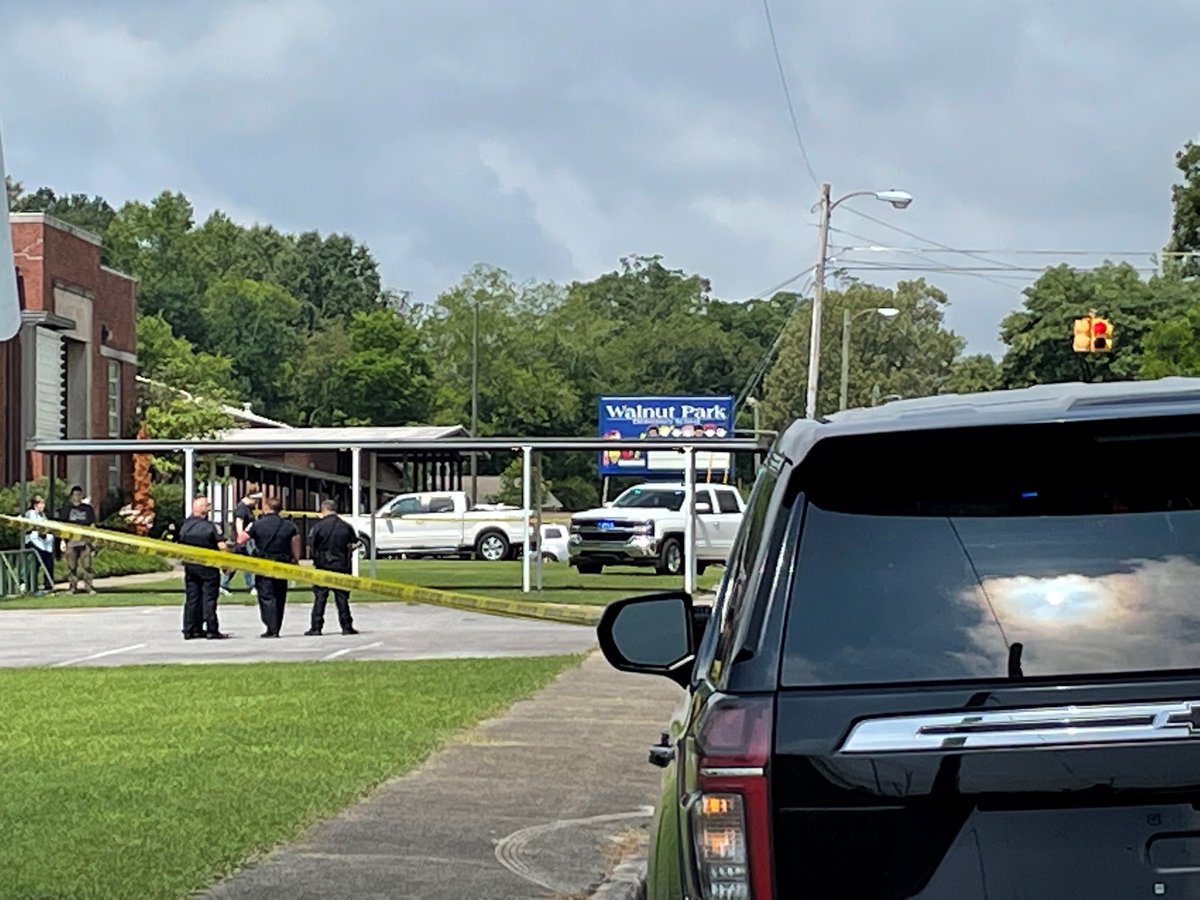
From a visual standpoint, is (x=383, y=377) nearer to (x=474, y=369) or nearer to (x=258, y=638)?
(x=474, y=369)

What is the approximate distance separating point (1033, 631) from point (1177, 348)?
55.8m

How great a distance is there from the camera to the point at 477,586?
120ft

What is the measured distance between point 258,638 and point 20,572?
1232 centimetres

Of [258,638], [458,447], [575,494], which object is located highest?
[458,447]

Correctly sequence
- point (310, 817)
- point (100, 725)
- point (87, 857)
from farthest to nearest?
point (100, 725), point (310, 817), point (87, 857)

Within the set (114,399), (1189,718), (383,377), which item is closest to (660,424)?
(114,399)

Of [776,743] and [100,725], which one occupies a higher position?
[776,743]

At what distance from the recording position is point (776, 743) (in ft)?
10.5

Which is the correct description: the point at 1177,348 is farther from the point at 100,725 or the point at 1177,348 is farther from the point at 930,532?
the point at 930,532

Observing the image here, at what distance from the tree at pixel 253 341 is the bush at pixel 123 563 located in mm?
70931

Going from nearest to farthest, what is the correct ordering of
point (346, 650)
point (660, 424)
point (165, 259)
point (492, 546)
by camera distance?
point (346, 650) < point (492, 546) < point (660, 424) < point (165, 259)

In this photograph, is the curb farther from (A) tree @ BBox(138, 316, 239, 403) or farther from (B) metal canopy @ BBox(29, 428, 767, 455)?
(A) tree @ BBox(138, 316, 239, 403)

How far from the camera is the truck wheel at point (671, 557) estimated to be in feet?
135

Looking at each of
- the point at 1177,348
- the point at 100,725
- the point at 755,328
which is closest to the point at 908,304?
the point at 755,328
